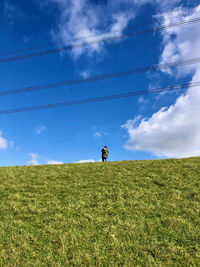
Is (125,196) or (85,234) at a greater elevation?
(125,196)

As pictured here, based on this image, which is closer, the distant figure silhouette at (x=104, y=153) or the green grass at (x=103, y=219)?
the green grass at (x=103, y=219)

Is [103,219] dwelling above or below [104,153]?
below

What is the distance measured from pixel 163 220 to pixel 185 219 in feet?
3.47

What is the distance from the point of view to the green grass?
740 centimetres

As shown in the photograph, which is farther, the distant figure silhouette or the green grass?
the distant figure silhouette

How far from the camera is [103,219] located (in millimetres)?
9602

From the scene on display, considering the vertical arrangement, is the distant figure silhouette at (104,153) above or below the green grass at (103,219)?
above

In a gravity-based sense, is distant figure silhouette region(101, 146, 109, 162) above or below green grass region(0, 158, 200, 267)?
above

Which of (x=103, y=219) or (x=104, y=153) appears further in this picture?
(x=104, y=153)

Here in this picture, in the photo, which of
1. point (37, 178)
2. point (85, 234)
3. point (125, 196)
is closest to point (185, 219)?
point (125, 196)

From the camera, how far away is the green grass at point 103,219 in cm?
740

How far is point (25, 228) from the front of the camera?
9.32m

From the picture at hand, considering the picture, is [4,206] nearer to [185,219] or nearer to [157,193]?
[157,193]

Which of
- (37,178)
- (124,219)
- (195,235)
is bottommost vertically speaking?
(195,235)
